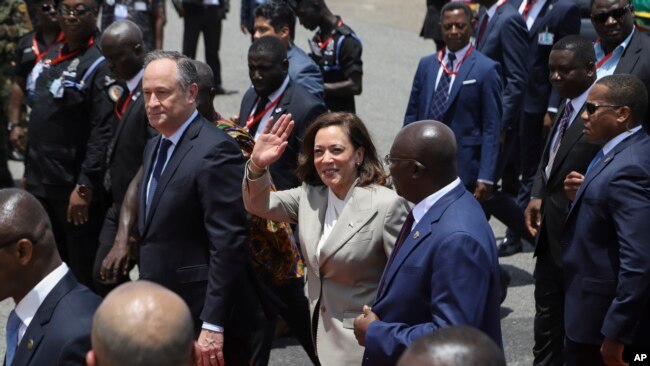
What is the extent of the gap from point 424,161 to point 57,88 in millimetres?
4214

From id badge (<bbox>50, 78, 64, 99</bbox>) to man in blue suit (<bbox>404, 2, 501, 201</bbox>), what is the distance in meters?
2.71

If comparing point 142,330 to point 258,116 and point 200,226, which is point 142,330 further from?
point 258,116

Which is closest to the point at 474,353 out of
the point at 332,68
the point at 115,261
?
the point at 115,261

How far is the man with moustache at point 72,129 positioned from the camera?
25.9 ft

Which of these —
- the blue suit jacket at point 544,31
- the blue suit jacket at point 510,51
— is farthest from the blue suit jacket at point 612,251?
the blue suit jacket at point 544,31

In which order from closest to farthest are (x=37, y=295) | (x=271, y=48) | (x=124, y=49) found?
1. (x=37, y=295)
2. (x=124, y=49)
3. (x=271, y=48)

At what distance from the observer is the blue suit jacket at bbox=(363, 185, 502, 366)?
14.3 ft

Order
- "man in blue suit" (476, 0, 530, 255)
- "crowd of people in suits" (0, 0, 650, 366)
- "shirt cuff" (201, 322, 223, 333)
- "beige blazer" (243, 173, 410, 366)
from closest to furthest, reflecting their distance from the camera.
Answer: "crowd of people in suits" (0, 0, 650, 366), "beige blazer" (243, 173, 410, 366), "shirt cuff" (201, 322, 223, 333), "man in blue suit" (476, 0, 530, 255)

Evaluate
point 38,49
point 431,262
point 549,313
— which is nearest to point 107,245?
point 38,49

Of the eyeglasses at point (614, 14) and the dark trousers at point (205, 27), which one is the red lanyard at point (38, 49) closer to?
the eyeglasses at point (614, 14)

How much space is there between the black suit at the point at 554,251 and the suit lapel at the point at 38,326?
3326 millimetres

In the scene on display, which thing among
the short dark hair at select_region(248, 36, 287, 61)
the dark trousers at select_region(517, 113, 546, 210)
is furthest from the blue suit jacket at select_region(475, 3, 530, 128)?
the short dark hair at select_region(248, 36, 287, 61)

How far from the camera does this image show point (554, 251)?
655 centimetres

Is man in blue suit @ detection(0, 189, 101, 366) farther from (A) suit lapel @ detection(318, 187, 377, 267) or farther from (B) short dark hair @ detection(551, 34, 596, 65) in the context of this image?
(B) short dark hair @ detection(551, 34, 596, 65)
